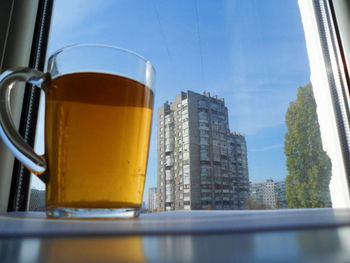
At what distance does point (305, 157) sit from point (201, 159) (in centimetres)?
54

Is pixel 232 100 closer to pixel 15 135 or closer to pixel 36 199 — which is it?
pixel 36 199

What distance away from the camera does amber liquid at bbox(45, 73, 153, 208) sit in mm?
275

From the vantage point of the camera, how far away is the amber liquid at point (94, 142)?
0.27m

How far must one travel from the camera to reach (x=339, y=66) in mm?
901

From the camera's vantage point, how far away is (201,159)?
155 centimetres

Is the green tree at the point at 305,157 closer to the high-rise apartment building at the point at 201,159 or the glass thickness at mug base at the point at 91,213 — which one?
the high-rise apartment building at the point at 201,159

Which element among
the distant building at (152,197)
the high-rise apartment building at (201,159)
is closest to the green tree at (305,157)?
the high-rise apartment building at (201,159)

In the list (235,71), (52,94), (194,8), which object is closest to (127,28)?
(194,8)

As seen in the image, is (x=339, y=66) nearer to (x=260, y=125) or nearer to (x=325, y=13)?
(x=325, y=13)

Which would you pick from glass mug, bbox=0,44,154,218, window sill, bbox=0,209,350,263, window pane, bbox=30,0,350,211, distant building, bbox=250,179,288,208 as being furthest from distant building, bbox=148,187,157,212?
window sill, bbox=0,209,350,263

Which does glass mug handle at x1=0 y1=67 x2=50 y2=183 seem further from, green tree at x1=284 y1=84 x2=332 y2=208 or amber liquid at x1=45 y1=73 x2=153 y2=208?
green tree at x1=284 y1=84 x2=332 y2=208

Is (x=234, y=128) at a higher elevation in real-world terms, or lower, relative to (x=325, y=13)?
lower

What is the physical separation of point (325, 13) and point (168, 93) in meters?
0.72

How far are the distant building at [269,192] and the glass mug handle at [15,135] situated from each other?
130 cm
